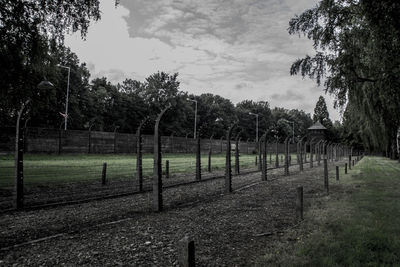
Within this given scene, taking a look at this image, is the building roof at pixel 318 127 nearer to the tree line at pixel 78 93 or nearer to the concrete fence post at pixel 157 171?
the tree line at pixel 78 93

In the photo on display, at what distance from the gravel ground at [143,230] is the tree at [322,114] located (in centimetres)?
11758

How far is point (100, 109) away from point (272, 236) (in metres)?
55.9

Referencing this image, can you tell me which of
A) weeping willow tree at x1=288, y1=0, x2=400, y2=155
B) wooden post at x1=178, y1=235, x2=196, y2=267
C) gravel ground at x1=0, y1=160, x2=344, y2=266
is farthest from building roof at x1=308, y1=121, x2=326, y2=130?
wooden post at x1=178, y1=235, x2=196, y2=267

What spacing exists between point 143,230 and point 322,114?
12306cm

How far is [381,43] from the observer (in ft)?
Answer: 26.5

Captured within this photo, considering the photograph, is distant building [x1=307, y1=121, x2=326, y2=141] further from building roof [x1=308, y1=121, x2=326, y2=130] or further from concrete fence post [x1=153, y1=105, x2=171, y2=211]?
concrete fence post [x1=153, y1=105, x2=171, y2=211]

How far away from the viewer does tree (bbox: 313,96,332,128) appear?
117750mm

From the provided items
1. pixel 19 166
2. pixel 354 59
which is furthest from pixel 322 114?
pixel 19 166

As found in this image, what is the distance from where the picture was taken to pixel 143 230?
255 inches

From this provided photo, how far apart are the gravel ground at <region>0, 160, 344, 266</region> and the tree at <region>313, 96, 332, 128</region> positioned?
117579 mm

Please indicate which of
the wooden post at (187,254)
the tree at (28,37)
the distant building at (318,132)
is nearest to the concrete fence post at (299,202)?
the wooden post at (187,254)

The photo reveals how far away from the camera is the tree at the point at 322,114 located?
118 meters

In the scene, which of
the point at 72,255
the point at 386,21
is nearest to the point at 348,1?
the point at 386,21

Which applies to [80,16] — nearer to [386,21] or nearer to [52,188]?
[52,188]
